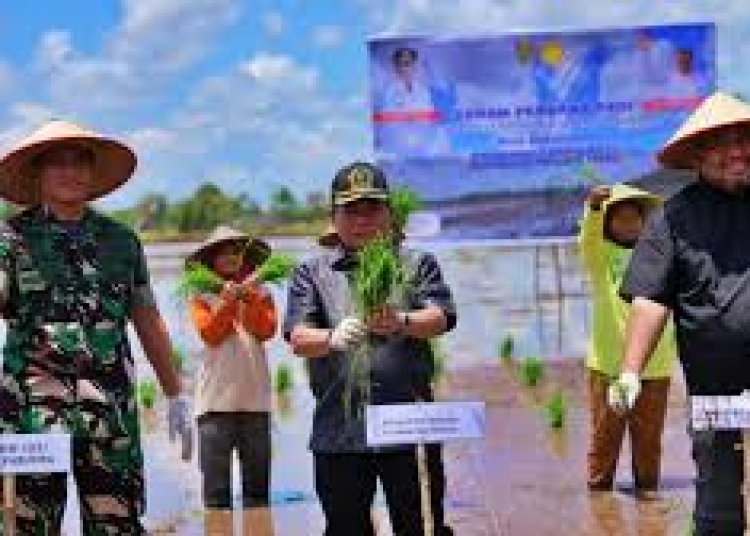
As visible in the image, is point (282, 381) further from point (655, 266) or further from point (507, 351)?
point (655, 266)

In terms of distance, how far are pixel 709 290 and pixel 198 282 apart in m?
3.42

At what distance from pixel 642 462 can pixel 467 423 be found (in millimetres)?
3492

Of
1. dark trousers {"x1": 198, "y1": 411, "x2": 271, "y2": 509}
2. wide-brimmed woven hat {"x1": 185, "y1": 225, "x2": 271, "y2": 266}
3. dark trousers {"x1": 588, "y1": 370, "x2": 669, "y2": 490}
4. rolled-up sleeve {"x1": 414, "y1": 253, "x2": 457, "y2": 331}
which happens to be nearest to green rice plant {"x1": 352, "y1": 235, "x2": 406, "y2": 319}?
rolled-up sleeve {"x1": 414, "y1": 253, "x2": 457, "y2": 331}

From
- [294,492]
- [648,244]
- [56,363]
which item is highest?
[648,244]

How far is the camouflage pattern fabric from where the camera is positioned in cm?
500

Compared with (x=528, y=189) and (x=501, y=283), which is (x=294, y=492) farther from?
(x=501, y=283)

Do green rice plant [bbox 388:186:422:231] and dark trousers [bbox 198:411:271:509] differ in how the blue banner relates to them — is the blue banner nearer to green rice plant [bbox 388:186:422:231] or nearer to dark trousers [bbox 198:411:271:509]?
dark trousers [bbox 198:411:271:509]

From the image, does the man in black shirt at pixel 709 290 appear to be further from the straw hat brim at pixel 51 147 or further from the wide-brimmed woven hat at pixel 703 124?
the straw hat brim at pixel 51 147

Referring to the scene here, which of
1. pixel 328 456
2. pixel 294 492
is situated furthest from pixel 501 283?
pixel 328 456

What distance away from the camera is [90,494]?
5.06m

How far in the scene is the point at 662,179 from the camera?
15.3m

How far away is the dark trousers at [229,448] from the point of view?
809cm

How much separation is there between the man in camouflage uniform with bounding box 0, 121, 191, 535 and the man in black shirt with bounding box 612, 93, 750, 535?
5.17 feet

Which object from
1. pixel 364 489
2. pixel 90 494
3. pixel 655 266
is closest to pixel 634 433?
pixel 364 489
